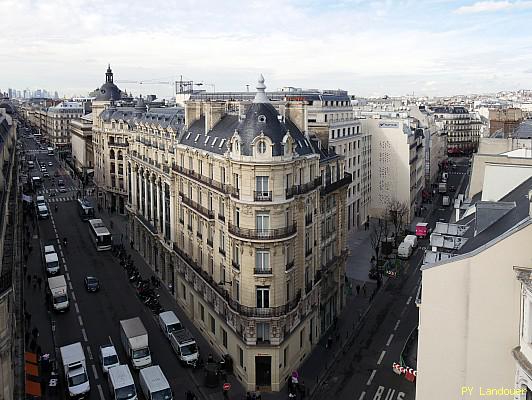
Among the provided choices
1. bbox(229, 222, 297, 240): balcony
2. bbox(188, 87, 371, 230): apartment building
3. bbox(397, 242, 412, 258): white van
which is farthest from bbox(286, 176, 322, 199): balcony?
bbox(397, 242, 412, 258): white van

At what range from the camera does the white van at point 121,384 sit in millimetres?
42875

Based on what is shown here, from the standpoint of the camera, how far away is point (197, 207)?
56.9 metres

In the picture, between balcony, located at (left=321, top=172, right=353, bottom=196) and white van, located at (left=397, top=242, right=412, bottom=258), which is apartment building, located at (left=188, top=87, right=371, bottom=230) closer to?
white van, located at (left=397, top=242, right=412, bottom=258)

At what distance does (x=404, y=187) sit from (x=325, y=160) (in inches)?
1932

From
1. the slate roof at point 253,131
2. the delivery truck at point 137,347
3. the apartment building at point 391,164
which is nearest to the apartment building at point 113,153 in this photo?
the apartment building at point 391,164

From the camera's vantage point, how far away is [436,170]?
15725 cm

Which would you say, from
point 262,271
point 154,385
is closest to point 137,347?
point 154,385

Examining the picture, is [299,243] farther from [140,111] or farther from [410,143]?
[140,111]

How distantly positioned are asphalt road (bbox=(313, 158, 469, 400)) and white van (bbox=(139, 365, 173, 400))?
41.5ft

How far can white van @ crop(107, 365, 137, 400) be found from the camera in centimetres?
4288

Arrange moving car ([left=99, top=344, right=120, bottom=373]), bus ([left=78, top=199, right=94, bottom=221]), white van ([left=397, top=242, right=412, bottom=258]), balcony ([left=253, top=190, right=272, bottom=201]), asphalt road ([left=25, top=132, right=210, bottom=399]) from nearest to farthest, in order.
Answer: balcony ([left=253, top=190, right=272, bottom=201]) → moving car ([left=99, top=344, right=120, bottom=373]) → asphalt road ([left=25, top=132, right=210, bottom=399]) → white van ([left=397, top=242, right=412, bottom=258]) → bus ([left=78, top=199, right=94, bottom=221])

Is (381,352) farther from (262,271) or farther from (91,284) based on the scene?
(91,284)

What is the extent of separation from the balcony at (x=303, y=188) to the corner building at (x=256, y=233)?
0.16 m

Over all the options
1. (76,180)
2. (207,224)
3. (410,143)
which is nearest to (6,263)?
(207,224)
